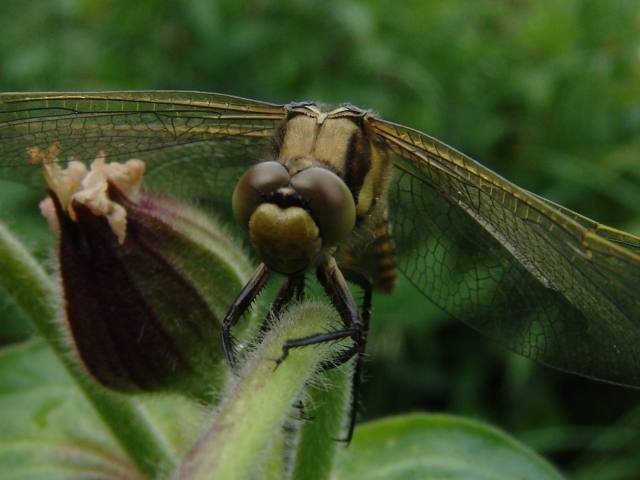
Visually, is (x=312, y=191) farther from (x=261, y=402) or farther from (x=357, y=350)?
(x=261, y=402)

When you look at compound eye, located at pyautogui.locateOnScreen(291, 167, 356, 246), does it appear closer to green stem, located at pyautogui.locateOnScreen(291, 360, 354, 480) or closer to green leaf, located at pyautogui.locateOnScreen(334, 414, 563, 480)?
green stem, located at pyautogui.locateOnScreen(291, 360, 354, 480)

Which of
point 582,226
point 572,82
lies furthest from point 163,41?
point 582,226

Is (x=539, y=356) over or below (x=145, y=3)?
below

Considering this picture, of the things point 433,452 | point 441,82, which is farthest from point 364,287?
point 441,82

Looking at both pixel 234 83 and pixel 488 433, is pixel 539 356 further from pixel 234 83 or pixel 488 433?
pixel 234 83

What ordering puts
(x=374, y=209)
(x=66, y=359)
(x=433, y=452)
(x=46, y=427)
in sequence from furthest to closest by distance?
(x=46, y=427) < (x=433, y=452) < (x=66, y=359) < (x=374, y=209)

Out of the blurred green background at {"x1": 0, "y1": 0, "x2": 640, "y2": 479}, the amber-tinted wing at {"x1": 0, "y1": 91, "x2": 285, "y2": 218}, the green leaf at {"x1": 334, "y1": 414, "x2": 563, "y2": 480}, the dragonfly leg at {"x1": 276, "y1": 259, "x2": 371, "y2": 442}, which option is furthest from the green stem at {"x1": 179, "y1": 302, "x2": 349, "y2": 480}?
the blurred green background at {"x1": 0, "y1": 0, "x2": 640, "y2": 479}
